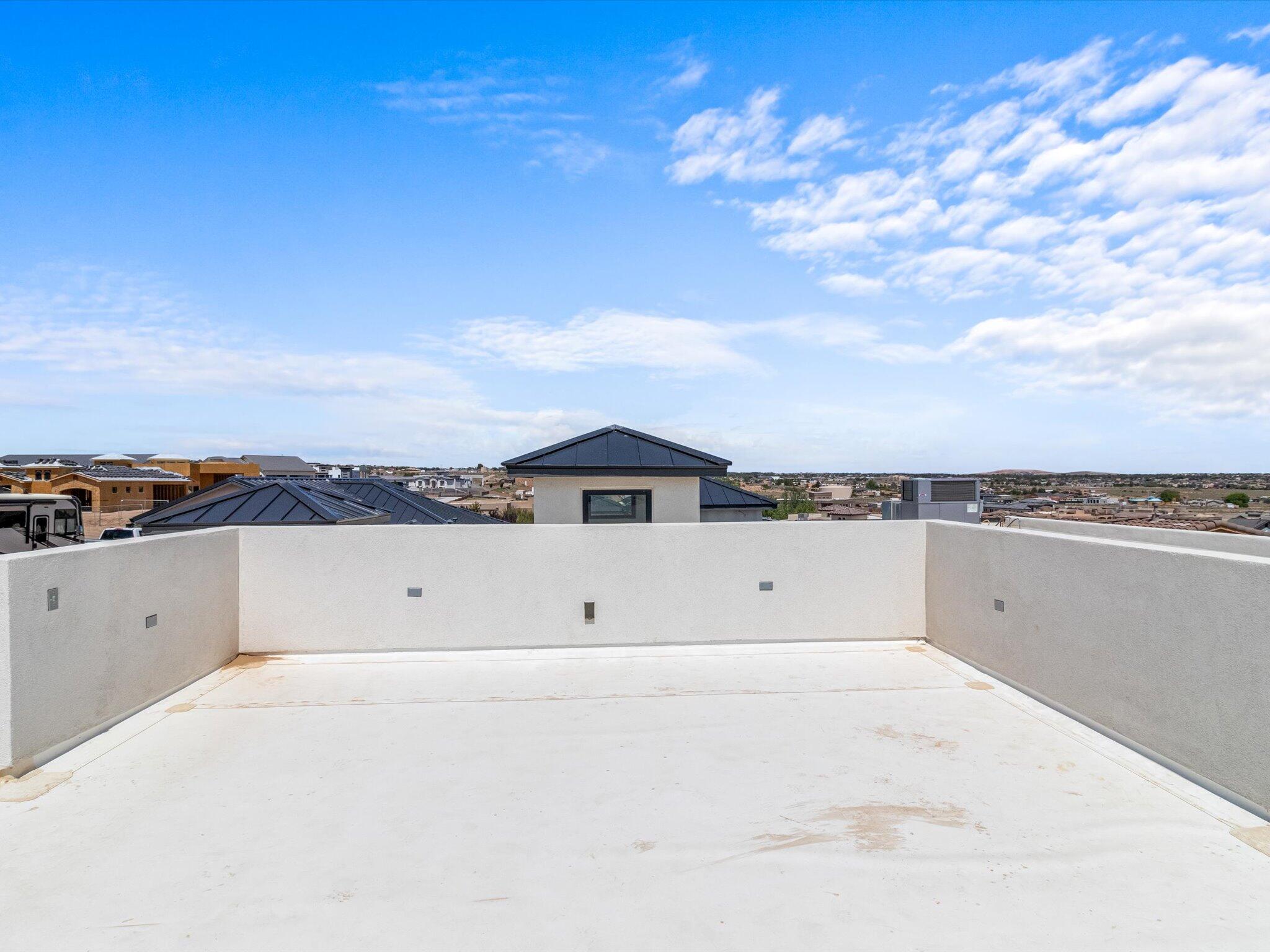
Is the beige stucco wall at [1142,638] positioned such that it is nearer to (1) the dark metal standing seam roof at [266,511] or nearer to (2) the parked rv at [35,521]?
(2) the parked rv at [35,521]

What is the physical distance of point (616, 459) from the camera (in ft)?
29.6

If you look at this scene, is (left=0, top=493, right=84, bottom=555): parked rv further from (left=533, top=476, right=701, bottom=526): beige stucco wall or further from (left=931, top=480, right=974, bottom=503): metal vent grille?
(left=931, top=480, right=974, bottom=503): metal vent grille

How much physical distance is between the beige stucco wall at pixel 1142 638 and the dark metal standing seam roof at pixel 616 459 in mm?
3919

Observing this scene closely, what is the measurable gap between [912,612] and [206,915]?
7.12 meters

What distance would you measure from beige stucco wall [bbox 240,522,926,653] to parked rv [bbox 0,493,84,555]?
1.77m

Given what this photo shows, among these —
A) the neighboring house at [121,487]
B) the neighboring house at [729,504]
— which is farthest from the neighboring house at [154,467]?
the neighboring house at [729,504]

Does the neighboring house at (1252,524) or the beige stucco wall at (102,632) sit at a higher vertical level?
the neighboring house at (1252,524)

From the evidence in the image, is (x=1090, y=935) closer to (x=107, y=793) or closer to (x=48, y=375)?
(x=107, y=793)

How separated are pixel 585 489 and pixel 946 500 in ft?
19.8

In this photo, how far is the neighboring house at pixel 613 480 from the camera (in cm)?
884

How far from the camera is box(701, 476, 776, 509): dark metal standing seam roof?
14523 millimetres

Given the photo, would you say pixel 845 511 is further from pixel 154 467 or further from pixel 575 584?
pixel 154 467

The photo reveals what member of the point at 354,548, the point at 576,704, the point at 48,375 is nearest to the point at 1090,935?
the point at 576,704

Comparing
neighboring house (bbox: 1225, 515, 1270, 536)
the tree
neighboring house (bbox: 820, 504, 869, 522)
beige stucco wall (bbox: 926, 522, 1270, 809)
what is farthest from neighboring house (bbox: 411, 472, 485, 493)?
beige stucco wall (bbox: 926, 522, 1270, 809)
